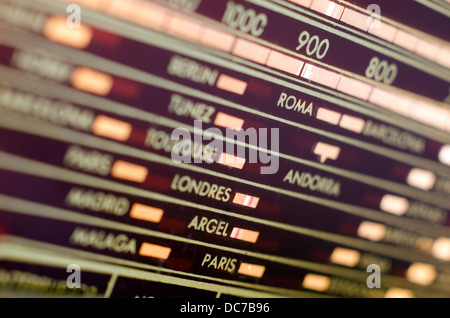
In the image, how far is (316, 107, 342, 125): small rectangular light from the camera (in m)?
0.98

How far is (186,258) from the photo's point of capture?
919 mm

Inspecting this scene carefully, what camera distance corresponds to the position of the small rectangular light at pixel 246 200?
941mm

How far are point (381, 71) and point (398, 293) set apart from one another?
1.90ft

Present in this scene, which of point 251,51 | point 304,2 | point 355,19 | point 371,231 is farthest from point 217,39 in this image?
point 371,231

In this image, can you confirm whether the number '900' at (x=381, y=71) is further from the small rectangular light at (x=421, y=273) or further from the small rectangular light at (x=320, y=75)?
the small rectangular light at (x=421, y=273)

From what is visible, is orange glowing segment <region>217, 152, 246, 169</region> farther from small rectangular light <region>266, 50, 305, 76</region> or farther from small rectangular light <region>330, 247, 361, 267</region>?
small rectangular light <region>330, 247, 361, 267</region>

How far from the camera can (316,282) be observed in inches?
41.6

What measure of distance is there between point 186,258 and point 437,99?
2.38 ft

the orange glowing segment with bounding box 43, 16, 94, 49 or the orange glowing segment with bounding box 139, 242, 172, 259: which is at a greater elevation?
the orange glowing segment with bounding box 43, 16, 94, 49

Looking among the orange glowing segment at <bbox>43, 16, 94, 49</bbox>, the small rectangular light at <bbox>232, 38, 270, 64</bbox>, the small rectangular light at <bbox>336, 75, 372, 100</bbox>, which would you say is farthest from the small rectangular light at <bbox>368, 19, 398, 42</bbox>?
the orange glowing segment at <bbox>43, 16, 94, 49</bbox>
